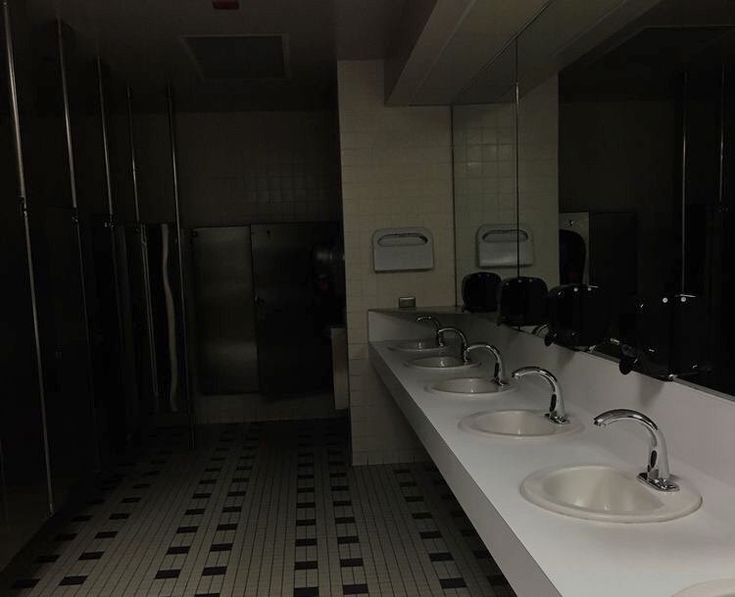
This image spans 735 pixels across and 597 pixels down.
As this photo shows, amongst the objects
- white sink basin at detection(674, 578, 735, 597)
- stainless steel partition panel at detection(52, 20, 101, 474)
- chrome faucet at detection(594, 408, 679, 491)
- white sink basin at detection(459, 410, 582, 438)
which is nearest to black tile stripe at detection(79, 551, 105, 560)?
stainless steel partition panel at detection(52, 20, 101, 474)

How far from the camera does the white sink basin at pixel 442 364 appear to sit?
343 centimetres

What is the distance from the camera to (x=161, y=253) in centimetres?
523

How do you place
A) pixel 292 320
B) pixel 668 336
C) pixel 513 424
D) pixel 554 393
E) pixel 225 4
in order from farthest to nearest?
pixel 292 320 < pixel 225 4 < pixel 513 424 < pixel 554 393 < pixel 668 336

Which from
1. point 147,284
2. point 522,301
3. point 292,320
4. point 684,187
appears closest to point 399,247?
point 522,301

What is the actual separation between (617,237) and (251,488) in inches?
117

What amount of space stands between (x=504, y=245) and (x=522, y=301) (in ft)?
1.92

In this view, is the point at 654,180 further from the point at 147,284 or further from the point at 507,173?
the point at 147,284

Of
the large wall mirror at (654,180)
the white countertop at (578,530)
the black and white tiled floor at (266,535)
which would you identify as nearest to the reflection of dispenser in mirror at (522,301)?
the large wall mirror at (654,180)

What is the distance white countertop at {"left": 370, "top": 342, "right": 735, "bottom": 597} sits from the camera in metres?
1.21

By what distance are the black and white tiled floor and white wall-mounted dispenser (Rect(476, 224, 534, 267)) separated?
143cm

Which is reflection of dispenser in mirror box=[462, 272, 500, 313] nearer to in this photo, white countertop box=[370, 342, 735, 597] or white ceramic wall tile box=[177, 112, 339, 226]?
white countertop box=[370, 342, 735, 597]

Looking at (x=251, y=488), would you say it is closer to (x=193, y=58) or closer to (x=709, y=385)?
(x=193, y=58)

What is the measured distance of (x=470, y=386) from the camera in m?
3.06

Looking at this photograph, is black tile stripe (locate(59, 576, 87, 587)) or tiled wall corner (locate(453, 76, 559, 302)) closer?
tiled wall corner (locate(453, 76, 559, 302))
